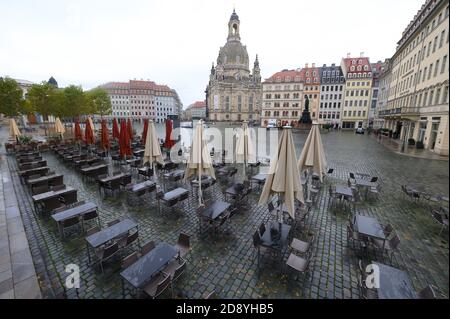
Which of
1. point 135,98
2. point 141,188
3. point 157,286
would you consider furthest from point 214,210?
Result: point 135,98

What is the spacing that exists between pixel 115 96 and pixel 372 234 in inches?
4589

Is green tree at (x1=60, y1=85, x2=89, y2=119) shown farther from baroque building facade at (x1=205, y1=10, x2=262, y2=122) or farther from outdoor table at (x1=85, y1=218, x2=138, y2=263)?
baroque building facade at (x1=205, y1=10, x2=262, y2=122)

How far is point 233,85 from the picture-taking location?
96500 millimetres

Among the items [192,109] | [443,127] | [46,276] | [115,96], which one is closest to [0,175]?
[46,276]

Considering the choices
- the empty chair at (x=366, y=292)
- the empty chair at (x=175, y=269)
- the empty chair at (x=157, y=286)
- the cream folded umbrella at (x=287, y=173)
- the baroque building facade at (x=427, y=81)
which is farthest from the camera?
the baroque building facade at (x=427, y=81)

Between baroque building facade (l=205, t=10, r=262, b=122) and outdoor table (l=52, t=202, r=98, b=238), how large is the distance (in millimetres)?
93739

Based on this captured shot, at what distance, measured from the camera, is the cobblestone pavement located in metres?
4.68

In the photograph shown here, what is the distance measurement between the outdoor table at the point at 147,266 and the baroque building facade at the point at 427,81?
2230cm

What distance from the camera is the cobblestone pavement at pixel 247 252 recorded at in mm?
4675

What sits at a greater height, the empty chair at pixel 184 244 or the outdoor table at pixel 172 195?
the outdoor table at pixel 172 195

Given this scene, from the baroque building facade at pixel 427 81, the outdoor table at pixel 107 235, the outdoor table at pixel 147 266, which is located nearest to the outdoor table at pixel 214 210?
the outdoor table at pixel 147 266

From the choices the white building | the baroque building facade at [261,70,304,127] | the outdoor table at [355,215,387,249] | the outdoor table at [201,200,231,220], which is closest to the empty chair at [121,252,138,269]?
the outdoor table at [201,200,231,220]

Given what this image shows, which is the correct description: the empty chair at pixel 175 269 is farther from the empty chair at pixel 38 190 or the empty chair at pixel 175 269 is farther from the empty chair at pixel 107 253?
the empty chair at pixel 38 190
